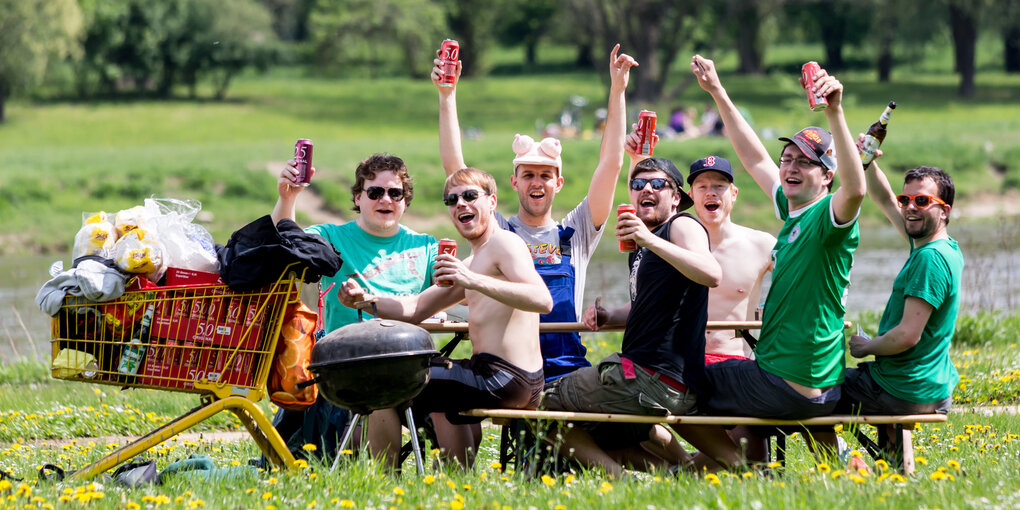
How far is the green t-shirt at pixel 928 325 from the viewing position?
5.32 metres

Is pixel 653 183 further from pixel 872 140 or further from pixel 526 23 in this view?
pixel 526 23

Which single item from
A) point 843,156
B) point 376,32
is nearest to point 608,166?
point 843,156

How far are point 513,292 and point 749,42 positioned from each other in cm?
5750

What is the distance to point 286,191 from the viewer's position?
226 inches

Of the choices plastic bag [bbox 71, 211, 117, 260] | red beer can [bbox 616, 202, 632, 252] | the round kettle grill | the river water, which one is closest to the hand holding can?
red beer can [bbox 616, 202, 632, 252]

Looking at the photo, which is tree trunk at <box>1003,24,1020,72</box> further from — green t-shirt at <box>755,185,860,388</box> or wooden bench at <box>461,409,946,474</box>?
green t-shirt at <box>755,185,860,388</box>

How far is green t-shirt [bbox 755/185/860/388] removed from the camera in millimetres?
5227

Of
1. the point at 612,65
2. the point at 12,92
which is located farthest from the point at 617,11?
the point at 612,65

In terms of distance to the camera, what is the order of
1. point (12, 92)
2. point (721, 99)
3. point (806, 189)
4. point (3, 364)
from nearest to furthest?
point (806, 189)
point (721, 99)
point (3, 364)
point (12, 92)

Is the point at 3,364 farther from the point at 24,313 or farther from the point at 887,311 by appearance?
the point at 887,311

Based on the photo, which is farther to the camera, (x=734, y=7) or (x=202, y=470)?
Answer: (x=734, y=7)

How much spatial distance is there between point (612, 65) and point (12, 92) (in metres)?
39.6

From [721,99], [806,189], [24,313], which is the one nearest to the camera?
[806,189]

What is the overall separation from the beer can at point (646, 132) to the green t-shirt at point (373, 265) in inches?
51.9
